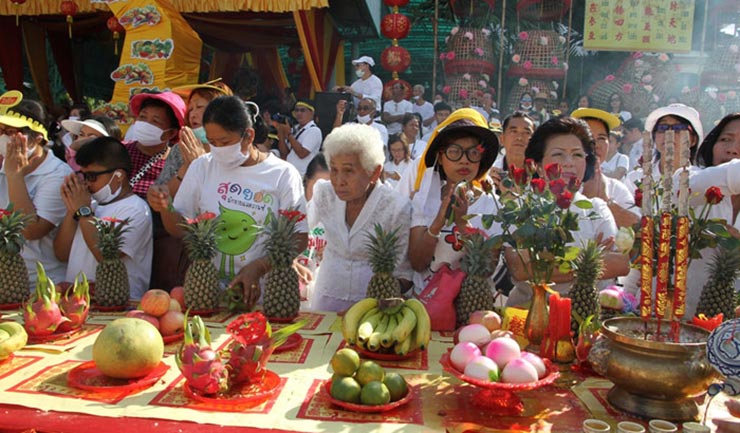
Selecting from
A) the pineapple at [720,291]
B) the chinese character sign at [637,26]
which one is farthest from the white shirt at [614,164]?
the pineapple at [720,291]

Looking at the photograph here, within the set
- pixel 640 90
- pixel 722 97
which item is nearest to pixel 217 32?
pixel 640 90

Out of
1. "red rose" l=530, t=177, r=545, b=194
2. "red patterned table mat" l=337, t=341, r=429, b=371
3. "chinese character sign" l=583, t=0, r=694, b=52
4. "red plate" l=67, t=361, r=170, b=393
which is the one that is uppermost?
"chinese character sign" l=583, t=0, r=694, b=52

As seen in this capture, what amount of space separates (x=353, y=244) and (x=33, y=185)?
1.73m

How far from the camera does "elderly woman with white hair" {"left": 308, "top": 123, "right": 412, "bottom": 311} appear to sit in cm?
258

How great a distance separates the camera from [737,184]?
7.59ft

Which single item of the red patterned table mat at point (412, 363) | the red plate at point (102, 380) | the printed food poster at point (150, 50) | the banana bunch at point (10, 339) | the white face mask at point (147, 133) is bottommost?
the red patterned table mat at point (412, 363)

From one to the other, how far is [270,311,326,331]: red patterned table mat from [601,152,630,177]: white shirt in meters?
4.81

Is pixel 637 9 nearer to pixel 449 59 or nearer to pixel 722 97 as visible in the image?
pixel 722 97

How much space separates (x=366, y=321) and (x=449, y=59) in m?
9.31

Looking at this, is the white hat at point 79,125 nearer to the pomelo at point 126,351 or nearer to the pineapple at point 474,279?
the pomelo at point 126,351

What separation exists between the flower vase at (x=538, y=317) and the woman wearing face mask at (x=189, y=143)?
6.55ft

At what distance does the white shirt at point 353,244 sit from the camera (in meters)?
2.67

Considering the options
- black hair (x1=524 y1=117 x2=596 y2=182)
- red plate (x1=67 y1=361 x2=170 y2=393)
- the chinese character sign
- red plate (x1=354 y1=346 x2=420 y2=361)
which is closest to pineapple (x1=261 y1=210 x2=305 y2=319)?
red plate (x1=354 y1=346 x2=420 y2=361)

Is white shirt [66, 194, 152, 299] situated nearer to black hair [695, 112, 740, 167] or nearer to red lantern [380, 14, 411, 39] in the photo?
black hair [695, 112, 740, 167]
